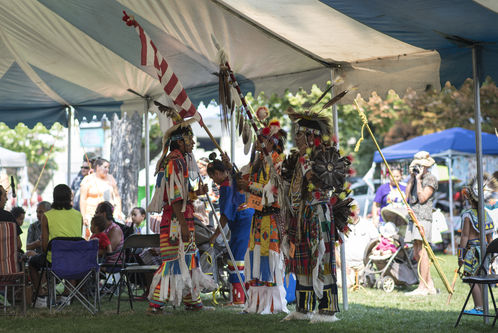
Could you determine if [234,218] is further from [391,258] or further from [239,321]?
[391,258]

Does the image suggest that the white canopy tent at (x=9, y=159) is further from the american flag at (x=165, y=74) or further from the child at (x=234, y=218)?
the american flag at (x=165, y=74)

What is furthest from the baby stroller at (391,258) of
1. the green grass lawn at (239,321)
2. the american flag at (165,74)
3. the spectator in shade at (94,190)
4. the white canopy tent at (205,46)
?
the spectator in shade at (94,190)

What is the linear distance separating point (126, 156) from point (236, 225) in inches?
377

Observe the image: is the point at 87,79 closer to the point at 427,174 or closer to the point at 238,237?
the point at 238,237

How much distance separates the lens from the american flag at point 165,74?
221 inches

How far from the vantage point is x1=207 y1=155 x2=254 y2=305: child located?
644 centimetres

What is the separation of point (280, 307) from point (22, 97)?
17.4 ft

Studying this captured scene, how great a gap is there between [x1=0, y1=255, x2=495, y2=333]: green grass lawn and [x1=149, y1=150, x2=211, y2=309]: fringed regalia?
0.24 meters

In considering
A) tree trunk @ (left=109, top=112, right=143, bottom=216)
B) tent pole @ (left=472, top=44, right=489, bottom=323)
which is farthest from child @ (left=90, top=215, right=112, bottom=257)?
tree trunk @ (left=109, top=112, right=143, bottom=216)

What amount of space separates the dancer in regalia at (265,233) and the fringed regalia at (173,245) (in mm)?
535

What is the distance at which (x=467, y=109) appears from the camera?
19.1 m

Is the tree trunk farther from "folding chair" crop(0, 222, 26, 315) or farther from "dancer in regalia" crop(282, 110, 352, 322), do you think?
"dancer in regalia" crop(282, 110, 352, 322)

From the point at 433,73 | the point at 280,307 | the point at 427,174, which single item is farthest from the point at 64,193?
the point at 427,174

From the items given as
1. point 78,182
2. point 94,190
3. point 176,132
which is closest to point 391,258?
point 176,132
